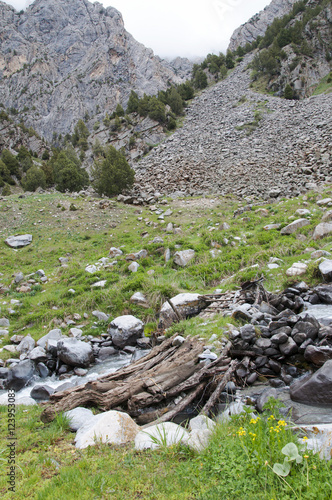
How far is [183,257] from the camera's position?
12828mm

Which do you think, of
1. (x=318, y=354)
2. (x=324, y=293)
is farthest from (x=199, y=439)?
(x=324, y=293)

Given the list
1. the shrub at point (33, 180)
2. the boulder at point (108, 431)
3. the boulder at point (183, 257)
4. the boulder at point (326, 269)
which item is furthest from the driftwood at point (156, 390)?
the shrub at point (33, 180)

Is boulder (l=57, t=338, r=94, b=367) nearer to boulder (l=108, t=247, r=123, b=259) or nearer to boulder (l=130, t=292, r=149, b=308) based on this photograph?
boulder (l=130, t=292, r=149, b=308)

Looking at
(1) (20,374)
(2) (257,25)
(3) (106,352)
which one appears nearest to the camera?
(1) (20,374)

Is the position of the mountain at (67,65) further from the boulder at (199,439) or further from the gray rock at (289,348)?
the boulder at (199,439)

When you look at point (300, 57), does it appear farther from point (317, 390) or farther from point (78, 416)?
point (78, 416)

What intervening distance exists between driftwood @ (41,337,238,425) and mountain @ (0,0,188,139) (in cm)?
11485

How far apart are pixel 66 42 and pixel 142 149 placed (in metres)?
142

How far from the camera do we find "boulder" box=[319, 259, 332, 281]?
7.80 meters

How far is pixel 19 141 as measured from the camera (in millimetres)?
78812

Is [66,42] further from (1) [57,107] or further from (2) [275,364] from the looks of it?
(2) [275,364]

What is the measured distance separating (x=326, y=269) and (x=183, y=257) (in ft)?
20.6

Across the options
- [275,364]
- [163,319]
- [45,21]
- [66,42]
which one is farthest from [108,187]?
[45,21]

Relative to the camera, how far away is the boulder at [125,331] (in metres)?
8.83
